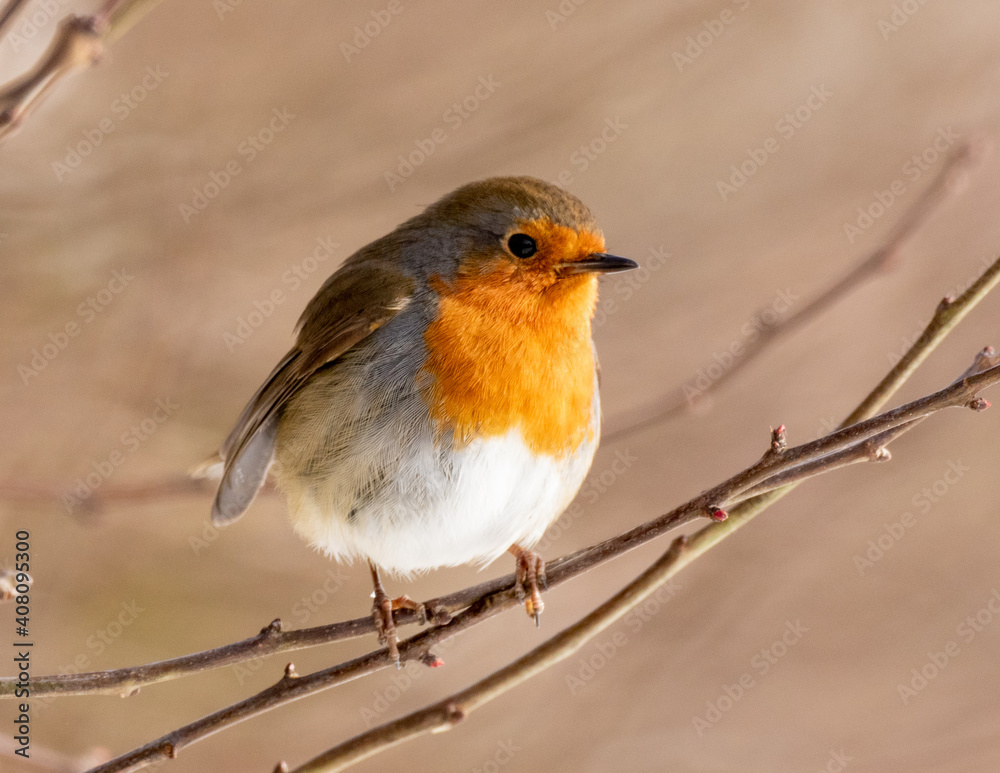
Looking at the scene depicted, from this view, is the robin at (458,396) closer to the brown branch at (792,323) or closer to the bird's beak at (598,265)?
the bird's beak at (598,265)

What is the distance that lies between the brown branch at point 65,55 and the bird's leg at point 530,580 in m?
1.44

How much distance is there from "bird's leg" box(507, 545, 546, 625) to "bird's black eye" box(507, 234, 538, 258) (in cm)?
93

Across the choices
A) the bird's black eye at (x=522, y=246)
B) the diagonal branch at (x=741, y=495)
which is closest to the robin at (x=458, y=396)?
the bird's black eye at (x=522, y=246)

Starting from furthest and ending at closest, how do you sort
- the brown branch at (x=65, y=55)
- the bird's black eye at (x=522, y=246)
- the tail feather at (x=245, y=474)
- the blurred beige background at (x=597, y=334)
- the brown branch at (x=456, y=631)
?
the blurred beige background at (x=597, y=334) < the tail feather at (x=245, y=474) < the bird's black eye at (x=522, y=246) < the brown branch at (x=456, y=631) < the brown branch at (x=65, y=55)

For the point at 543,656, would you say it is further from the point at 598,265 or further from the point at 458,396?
the point at 598,265

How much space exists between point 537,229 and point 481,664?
Answer: 2312 millimetres

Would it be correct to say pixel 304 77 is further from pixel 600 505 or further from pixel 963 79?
pixel 963 79

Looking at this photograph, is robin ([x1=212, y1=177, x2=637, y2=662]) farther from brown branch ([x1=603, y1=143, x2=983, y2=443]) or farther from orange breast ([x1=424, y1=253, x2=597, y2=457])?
brown branch ([x1=603, y1=143, x2=983, y2=443])

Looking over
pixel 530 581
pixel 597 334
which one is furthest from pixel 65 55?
pixel 597 334

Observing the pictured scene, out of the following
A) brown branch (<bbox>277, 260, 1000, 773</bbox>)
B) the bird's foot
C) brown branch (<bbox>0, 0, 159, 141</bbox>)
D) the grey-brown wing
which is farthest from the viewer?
the grey-brown wing

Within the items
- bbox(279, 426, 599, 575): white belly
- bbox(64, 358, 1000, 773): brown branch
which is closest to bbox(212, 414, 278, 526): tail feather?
bbox(279, 426, 599, 575): white belly

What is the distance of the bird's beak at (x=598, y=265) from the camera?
9.20ft

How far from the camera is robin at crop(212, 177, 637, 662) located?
2.85 meters

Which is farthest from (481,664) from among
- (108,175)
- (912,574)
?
(108,175)
